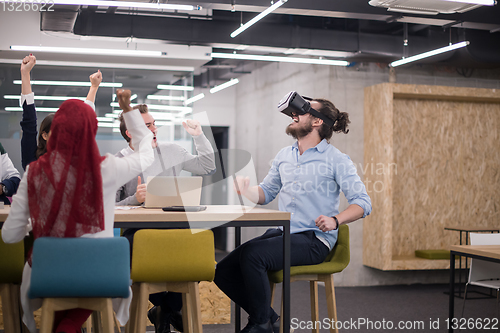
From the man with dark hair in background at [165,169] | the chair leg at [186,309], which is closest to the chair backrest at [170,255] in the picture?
the chair leg at [186,309]

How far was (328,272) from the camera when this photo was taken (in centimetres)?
271

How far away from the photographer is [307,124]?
10.3 feet

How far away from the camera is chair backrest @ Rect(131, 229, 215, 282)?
7.33ft

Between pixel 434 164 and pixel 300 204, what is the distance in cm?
411

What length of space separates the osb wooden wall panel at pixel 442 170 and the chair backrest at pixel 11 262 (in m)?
4.93

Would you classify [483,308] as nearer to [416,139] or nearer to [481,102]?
[416,139]

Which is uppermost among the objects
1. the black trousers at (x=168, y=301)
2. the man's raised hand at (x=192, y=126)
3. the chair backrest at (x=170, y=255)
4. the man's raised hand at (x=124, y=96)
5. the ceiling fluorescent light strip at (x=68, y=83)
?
the ceiling fluorescent light strip at (x=68, y=83)

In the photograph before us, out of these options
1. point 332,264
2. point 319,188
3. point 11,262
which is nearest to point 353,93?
point 319,188

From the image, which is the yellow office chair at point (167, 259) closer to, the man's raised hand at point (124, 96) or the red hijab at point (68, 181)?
the red hijab at point (68, 181)

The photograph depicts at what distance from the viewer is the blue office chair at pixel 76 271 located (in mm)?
1890

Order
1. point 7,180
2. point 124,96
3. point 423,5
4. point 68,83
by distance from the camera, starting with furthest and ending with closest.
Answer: point 68,83, point 423,5, point 7,180, point 124,96

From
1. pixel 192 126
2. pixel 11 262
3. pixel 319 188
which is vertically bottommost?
pixel 11 262

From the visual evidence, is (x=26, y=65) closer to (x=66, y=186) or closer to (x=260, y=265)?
(x=66, y=186)

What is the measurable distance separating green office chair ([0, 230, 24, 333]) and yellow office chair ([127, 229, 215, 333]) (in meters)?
0.56
